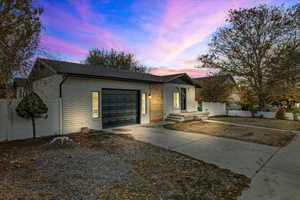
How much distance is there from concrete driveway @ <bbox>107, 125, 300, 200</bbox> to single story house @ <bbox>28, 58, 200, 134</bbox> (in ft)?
12.4

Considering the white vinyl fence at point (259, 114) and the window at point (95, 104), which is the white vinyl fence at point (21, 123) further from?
the white vinyl fence at point (259, 114)

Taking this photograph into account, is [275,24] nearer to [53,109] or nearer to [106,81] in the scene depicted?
[106,81]

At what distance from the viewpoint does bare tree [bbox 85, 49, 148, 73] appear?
25672 millimetres

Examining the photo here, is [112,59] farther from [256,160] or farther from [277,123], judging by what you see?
[256,160]

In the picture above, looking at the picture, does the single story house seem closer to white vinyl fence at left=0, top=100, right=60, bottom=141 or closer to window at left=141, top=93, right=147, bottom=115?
window at left=141, top=93, right=147, bottom=115

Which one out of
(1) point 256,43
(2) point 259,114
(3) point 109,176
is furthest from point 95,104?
(2) point 259,114

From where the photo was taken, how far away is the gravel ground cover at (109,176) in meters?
2.79

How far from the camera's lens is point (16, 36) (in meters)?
4.66

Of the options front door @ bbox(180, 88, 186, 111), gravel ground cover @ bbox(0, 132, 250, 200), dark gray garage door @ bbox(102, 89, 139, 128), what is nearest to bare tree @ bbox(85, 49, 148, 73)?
front door @ bbox(180, 88, 186, 111)

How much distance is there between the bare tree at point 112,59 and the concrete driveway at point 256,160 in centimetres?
2151

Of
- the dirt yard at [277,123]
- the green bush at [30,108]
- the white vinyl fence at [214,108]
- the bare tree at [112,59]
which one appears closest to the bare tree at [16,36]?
the green bush at [30,108]

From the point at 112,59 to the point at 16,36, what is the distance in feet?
74.6

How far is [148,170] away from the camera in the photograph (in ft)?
12.7

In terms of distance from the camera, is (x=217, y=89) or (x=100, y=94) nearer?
(x=100, y=94)
